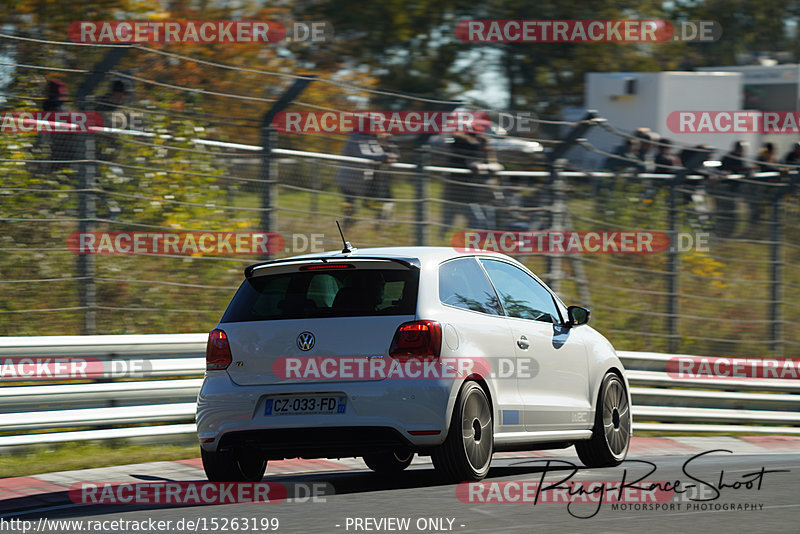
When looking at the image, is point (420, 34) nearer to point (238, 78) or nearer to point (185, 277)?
point (238, 78)

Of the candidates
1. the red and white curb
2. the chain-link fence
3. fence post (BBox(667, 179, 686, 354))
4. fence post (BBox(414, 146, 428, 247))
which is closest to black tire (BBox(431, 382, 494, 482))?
the red and white curb

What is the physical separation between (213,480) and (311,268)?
1.50 meters

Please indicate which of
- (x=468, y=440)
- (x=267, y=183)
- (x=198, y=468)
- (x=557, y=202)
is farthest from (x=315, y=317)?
(x=557, y=202)

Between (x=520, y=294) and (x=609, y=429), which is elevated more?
(x=520, y=294)

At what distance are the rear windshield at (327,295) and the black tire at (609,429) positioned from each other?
2.34 m

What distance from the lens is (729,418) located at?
46.0ft

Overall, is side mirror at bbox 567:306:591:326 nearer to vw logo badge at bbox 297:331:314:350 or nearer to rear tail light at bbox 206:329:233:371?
vw logo badge at bbox 297:331:314:350

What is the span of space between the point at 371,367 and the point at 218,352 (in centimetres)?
106

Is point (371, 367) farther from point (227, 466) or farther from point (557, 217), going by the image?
point (557, 217)

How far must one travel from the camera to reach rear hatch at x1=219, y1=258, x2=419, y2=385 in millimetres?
8289

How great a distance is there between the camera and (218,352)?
866cm

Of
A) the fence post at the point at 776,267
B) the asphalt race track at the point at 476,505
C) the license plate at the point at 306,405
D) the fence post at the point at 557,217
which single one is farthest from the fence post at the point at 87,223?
the fence post at the point at 776,267

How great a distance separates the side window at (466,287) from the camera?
873 centimetres

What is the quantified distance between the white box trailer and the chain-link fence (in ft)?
28.4
